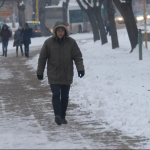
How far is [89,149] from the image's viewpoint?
6.09 m

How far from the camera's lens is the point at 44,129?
7371 mm

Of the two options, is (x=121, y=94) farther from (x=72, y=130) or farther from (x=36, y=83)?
(x=36, y=83)

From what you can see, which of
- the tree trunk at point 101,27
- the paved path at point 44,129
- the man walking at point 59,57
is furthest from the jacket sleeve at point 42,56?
the tree trunk at point 101,27

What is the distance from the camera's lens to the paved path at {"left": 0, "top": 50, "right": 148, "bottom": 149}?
641cm

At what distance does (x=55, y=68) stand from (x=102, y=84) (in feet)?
12.3

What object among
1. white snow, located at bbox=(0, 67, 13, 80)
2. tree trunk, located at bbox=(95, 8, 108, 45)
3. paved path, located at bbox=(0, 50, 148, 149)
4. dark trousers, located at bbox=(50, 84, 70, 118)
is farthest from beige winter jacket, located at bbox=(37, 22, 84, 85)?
tree trunk, located at bbox=(95, 8, 108, 45)

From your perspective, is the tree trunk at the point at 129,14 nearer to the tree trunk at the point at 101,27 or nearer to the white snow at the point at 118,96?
the white snow at the point at 118,96

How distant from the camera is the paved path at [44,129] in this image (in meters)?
6.41

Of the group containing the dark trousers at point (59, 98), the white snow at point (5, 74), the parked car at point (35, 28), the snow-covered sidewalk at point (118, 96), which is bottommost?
the parked car at point (35, 28)

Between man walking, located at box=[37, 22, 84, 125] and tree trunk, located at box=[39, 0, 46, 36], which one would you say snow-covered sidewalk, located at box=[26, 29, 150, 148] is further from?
tree trunk, located at box=[39, 0, 46, 36]

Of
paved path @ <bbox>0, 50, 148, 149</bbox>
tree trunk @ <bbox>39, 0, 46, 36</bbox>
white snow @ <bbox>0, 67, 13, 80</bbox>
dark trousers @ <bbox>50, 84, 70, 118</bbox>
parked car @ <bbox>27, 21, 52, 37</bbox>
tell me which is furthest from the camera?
parked car @ <bbox>27, 21, 52, 37</bbox>

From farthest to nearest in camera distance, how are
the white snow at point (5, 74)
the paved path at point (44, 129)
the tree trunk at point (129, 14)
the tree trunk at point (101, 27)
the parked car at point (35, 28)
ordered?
1. the parked car at point (35, 28)
2. the tree trunk at point (101, 27)
3. the tree trunk at point (129, 14)
4. the white snow at point (5, 74)
5. the paved path at point (44, 129)

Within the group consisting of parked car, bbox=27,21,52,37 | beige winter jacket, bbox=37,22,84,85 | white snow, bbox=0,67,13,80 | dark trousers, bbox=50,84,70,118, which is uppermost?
beige winter jacket, bbox=37,22,84,85

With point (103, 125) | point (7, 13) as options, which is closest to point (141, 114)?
point (103, 125)
